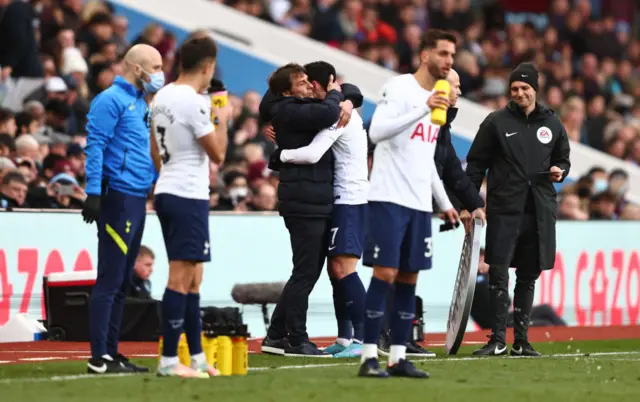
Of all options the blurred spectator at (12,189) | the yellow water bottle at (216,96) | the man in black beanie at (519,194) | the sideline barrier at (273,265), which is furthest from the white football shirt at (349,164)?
the blurred spectator at (12,189)

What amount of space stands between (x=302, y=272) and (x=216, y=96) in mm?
2547

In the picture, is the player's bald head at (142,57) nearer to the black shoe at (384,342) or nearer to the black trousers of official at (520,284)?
the black shoe at (384,342)

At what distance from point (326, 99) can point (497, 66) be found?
14.4 m

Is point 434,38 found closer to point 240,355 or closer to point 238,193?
point 240,355

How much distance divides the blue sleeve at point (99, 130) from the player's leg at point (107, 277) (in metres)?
0.20

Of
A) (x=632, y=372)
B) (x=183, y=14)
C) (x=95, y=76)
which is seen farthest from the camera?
(x=183, y=14)

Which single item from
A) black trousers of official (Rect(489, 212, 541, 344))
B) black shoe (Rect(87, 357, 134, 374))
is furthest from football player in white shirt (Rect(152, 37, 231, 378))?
black trousers of official (Rect(489, 212, 541, 344))

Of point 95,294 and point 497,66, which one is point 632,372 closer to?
point 95,294

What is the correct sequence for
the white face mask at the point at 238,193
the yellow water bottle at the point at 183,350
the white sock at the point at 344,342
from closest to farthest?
the yellow water bottle at the point at 183,350
the white sock at the point at 344,342
the white face mask at the point at 238,193

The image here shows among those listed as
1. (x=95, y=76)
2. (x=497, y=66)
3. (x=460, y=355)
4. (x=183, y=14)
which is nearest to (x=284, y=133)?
(x=460, y=355)

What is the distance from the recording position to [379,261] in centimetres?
973

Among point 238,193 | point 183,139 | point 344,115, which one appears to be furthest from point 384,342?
point 238,193

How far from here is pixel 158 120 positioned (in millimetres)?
9625

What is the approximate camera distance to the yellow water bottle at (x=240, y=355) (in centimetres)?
999
